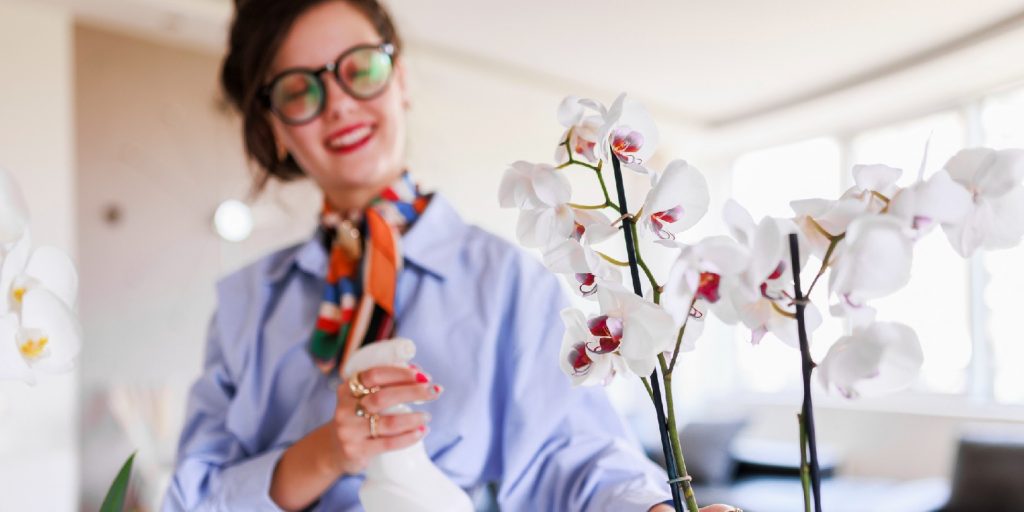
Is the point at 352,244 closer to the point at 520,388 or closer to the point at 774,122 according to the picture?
the point at 520,388

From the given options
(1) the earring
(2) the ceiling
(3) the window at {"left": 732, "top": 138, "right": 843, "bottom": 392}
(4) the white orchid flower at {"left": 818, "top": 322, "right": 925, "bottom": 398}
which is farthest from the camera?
(3) the window at {"left": 732, "top": 138, "right": 843, "bottom": 392}

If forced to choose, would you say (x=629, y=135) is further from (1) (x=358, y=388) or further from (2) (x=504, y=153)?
(2) (x=504, y=153)

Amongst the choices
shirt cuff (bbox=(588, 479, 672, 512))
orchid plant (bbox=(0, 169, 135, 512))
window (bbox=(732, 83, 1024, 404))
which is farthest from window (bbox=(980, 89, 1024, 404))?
orchid plant (bbox=(0, 169, 135, 512))

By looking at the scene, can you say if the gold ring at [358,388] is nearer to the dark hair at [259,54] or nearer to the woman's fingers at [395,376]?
the woman's fingers at [395,376]

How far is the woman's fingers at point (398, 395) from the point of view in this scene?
26.4 inches

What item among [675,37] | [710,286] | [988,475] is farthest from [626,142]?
[675,37]

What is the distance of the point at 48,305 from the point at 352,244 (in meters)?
0.50

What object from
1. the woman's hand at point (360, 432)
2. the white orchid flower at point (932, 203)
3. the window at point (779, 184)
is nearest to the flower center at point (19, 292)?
the woman's hand at point (360, 432)

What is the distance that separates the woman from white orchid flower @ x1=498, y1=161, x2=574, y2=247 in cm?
36

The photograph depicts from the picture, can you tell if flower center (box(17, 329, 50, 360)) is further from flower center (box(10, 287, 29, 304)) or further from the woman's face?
the woman's face

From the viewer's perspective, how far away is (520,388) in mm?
905

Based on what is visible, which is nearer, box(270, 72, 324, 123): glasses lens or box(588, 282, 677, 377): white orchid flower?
box(588, 282, 677, 377): white orchid flower

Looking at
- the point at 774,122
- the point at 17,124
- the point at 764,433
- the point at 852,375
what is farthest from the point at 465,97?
the point at 852,375

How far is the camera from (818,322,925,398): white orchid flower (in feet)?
1.20
